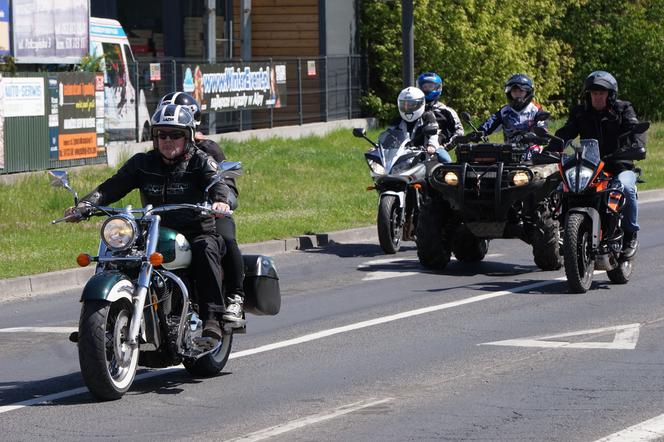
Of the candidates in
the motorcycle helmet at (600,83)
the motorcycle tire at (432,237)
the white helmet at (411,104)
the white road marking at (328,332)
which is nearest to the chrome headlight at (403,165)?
the white helmet at (411,104)

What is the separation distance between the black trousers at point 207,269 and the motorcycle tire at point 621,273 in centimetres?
554

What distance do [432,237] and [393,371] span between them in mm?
5288

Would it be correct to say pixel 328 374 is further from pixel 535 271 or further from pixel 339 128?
pixel 339 128

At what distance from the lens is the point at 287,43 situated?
3659 cm

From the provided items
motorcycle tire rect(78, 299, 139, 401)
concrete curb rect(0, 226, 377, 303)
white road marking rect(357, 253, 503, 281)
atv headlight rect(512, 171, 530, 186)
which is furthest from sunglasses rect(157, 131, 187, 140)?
atv headlight rect(512, 171, 530, 186)

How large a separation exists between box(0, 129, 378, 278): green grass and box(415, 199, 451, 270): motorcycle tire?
2728mm

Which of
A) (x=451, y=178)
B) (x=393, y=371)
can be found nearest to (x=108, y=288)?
(x=393, y=371)

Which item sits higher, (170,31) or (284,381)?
(170,31)

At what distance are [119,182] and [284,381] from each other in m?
1.57

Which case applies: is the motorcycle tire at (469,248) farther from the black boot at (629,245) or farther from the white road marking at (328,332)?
the black boot at (629,245)

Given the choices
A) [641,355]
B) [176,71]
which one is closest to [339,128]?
[176,71]

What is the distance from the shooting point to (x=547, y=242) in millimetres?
14172

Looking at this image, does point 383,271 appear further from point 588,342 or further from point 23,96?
point 23,96

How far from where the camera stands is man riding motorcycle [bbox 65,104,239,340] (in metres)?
8.74
